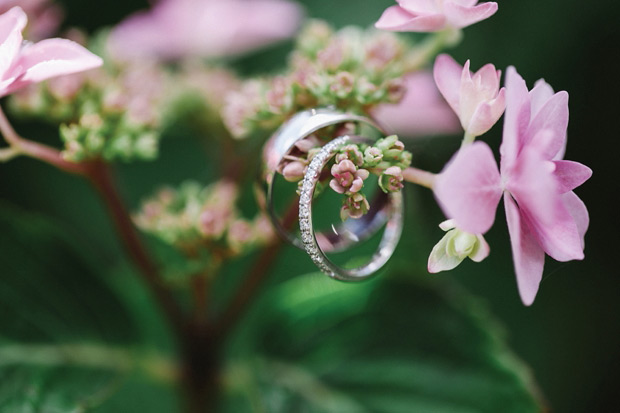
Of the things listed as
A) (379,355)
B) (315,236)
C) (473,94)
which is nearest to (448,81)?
(473,94)

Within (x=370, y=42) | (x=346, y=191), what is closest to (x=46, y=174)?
(x=370, y=42)

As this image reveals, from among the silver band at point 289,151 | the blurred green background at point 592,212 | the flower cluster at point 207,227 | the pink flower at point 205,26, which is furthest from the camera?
the pink flower at point 205,26

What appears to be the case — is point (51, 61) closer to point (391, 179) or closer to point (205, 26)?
point (391, 179)

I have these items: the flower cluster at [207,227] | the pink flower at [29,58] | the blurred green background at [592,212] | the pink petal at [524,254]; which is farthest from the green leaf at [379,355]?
the pink flower at [29,58]

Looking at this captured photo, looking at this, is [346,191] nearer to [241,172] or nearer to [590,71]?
[241,172]

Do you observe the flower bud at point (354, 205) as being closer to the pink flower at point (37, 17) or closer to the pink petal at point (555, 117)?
the pink petal at point (555, 117)

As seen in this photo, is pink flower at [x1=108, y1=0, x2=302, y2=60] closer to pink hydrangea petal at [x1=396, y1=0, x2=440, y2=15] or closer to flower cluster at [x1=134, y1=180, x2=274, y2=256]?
flower cluster at [x1=134, y1=180, x2=274, y2=256]
